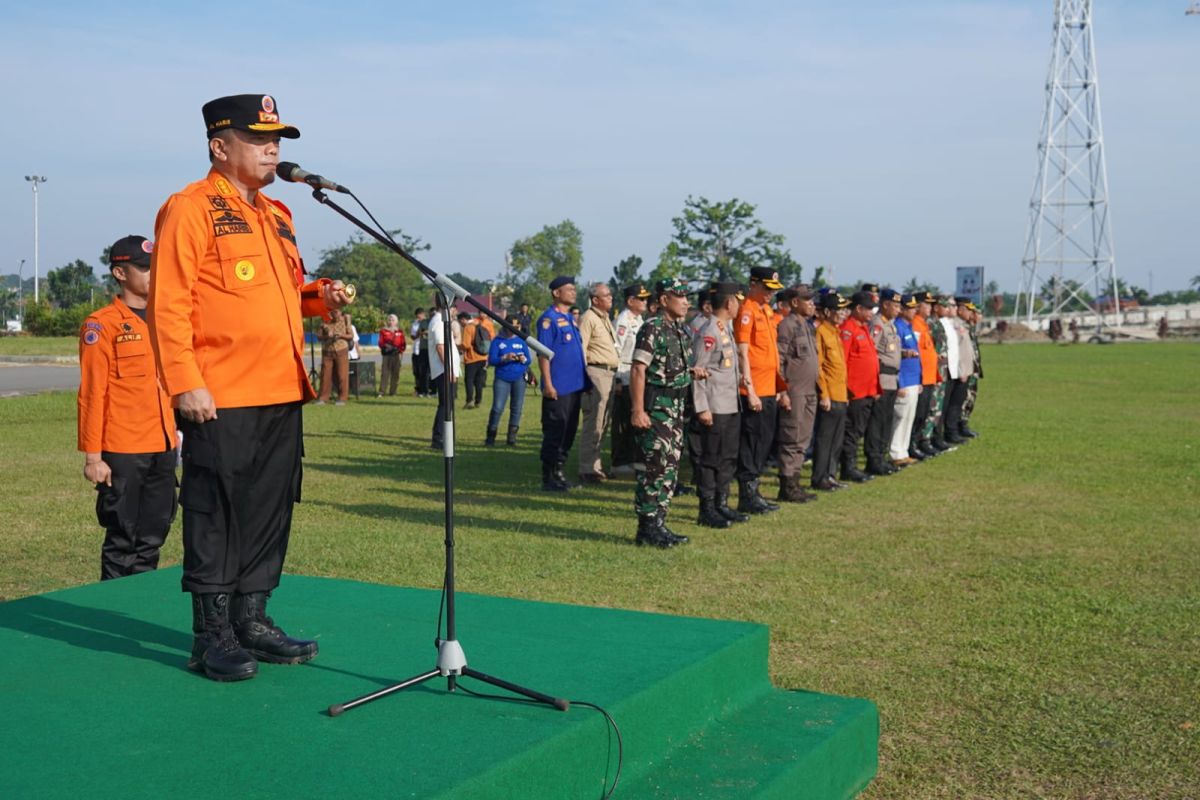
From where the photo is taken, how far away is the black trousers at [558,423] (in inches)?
450

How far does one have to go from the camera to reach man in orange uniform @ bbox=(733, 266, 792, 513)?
393 inches

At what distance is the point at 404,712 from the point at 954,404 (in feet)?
43.5

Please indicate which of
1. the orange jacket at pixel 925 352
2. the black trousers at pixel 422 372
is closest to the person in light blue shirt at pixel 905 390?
the orange jacket at pixel 925 352

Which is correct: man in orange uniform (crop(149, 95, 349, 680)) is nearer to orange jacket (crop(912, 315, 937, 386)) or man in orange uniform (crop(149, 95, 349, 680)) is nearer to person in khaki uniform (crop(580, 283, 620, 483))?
person in khaki uniform (crop(580, 283, 620, 483))

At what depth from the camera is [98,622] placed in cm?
484

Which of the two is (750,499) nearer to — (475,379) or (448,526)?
(448,526)

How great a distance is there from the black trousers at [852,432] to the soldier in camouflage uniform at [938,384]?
231 cm

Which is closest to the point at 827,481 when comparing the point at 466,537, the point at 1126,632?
the point at 466,537

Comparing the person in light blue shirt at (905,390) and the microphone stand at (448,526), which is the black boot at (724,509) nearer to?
the person in light blue shirt at (905,390)

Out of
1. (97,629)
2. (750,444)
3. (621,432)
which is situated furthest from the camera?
(621,432)

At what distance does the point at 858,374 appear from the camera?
12031mm

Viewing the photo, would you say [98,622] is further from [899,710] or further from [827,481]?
[827,481]

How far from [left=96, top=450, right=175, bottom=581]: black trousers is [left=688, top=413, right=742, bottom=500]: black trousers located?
13.5ft

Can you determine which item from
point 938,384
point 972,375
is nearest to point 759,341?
point 938,384
